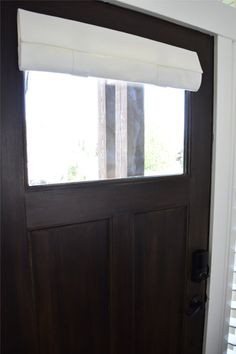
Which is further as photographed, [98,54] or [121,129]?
[121,129]

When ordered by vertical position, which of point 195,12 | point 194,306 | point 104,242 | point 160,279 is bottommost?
point 194,306

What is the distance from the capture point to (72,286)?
32.6 inches

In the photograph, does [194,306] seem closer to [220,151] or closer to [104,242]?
[104,242]

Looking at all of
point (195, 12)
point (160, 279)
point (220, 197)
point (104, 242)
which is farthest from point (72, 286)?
point (195, 12)

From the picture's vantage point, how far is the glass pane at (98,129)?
76cm

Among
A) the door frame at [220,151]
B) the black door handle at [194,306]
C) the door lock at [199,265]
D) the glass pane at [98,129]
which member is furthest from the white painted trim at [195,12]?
the black door handle at [194,306]

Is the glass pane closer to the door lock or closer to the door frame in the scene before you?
the door frame

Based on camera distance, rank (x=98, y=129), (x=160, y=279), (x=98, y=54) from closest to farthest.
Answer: (x=98, y=54)
(x=98, y=129)
(x=160, y=279)

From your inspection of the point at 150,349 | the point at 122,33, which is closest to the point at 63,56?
the point at 122,33

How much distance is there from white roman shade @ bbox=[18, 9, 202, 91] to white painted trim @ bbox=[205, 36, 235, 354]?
0.18 metres

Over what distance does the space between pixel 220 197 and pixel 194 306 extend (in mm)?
490

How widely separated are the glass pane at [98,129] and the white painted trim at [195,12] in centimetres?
23

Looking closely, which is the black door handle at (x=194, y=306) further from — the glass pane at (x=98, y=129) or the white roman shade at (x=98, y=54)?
the white roman shade at (x=98, y=54)

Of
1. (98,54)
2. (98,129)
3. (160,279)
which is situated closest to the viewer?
(98,54)
